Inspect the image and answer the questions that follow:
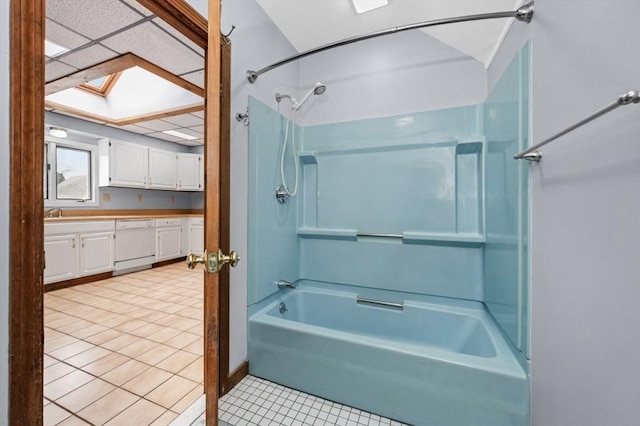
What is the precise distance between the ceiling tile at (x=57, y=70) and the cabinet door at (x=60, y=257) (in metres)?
1.78

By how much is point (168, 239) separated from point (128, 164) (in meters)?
1.42

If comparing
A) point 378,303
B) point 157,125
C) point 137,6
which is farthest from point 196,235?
point 378,303

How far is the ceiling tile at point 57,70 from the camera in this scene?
7.04 ft

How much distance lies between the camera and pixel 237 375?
1.53 metres

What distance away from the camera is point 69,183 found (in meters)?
3.60

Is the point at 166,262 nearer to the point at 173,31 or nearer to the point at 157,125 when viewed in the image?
the point at 157,125

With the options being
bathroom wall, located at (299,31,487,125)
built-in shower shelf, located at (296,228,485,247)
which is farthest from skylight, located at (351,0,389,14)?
built-in shower shelf, located at (296,228,485,247)

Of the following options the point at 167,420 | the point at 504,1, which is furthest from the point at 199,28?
the point at 167,420

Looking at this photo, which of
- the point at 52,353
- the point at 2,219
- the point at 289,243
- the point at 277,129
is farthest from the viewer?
the point at 289,243

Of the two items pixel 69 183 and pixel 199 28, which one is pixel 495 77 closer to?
pixel 199 28

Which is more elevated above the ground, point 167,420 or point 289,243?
point 289,243

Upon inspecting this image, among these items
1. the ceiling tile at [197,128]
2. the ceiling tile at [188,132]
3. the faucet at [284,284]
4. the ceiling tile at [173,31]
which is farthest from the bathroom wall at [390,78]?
the ceiling tile at [188,132]

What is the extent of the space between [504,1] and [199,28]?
1.70 m

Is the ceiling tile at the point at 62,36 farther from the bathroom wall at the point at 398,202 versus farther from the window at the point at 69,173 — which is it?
the window at the point at 69,173
